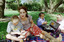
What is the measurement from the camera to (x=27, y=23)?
265cm

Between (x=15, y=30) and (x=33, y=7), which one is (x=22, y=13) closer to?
(x=15, y=30)

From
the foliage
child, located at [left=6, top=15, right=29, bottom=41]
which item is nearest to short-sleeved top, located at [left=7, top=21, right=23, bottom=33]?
child, located at [left=6, top=15, right=29, bottom=41]

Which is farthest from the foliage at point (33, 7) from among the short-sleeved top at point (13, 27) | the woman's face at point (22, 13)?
the short-sleeved top at point (13, 27)

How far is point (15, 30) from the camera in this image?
2.35 m

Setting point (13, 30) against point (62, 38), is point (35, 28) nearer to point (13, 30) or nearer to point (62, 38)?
point (13, 30)

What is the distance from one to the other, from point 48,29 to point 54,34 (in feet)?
0.76

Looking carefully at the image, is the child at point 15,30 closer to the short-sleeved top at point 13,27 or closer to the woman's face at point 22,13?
the short-sleeved top at point 13,27

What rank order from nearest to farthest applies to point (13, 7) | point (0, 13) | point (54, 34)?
point (54, 34) → point (0, 13) → point (13, 7)

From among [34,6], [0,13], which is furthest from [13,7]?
[0,13]

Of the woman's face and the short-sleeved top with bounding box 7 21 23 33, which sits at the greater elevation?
the woman's face

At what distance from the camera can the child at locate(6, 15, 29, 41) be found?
226 centimetres

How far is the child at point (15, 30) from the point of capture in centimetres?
226

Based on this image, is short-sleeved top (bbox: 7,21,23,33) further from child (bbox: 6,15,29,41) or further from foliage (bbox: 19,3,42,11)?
foliage (bbox: 19,3,42,11)

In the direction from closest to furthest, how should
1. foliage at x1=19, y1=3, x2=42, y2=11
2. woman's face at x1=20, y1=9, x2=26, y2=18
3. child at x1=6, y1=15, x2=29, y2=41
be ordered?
child at x1=6, y1=15, x2=29, y2=41 < woman's face at x1=20, y1=9, x2=26, y2=18 < foliage at x1=19, y1=3, x2=42, y2=11
